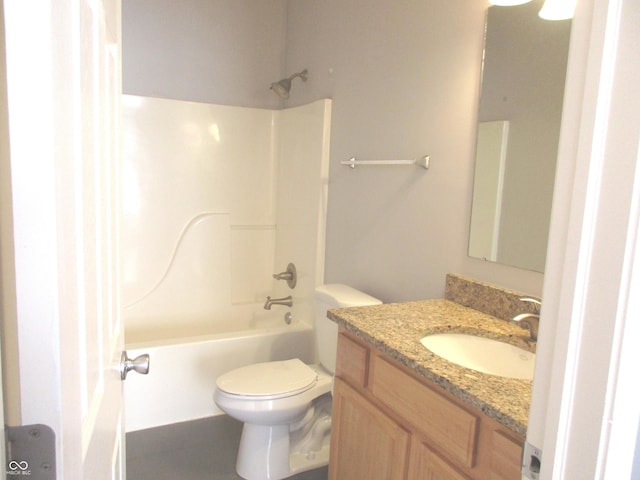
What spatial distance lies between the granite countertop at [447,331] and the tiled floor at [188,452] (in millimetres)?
966

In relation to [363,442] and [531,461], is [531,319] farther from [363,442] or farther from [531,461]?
[531,461]

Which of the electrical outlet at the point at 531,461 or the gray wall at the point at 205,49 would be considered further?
the gray wall at the point at 205,49

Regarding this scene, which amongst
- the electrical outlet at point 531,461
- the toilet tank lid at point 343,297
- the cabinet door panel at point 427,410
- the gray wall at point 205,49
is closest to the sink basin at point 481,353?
the cabinet door panel at point 427,410

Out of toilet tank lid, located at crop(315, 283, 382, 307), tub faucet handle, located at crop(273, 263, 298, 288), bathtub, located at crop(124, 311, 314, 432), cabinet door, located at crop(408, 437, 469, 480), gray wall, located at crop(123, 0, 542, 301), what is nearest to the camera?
cabinet door, located at crop(408, 437, 469, 480)

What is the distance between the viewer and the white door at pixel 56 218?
1.28ft

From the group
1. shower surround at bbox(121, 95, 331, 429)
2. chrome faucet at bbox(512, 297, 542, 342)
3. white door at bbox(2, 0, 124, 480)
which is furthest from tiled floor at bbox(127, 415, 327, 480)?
white door at bbox(2, 0, 124, 480)

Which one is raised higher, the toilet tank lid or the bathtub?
the toilet tank lid

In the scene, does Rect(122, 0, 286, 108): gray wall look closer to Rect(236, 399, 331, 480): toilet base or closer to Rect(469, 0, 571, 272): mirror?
Rect(469, 0, 571, 272): mirror

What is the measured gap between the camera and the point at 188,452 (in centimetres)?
216

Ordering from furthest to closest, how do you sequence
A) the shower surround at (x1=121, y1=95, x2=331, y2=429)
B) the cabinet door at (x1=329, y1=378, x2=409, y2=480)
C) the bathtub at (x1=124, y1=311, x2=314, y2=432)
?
1. the shower surround at (x1=121, y1=95, x2=331, y2=429)
2. the bathtub at (x1=124, y1=311, x2=314, y2=432)
3. the cabinet door at (x1=329, y1=378, x2=409, y2=480)

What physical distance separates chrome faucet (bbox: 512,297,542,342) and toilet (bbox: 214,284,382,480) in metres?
0.69

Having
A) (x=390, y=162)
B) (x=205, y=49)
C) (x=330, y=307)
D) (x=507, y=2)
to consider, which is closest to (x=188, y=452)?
(x=330, y=307)

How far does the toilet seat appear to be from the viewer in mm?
1865

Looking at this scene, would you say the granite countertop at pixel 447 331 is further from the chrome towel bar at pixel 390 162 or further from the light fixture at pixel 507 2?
the light fixture at pixel 507 2
